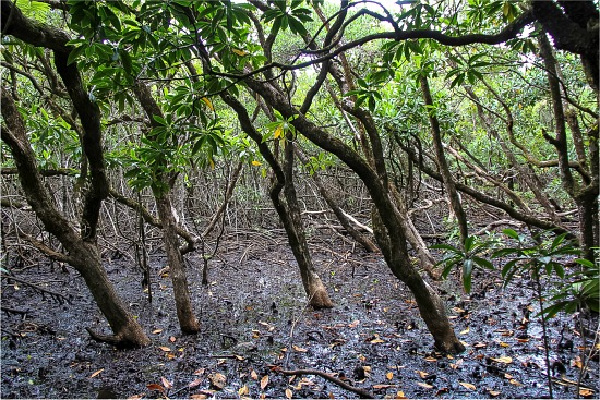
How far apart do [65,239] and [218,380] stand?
1554 millimetres

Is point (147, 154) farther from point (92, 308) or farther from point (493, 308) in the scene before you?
point (493, 308)

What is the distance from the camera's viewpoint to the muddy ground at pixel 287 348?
→ 291 centimetres

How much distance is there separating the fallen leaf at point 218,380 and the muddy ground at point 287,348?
0.04ft

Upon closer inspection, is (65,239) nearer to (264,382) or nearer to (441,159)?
(264,382)

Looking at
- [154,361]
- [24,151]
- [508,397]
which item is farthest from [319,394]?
[24,151]

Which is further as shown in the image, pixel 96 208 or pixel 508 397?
pixel 96 208

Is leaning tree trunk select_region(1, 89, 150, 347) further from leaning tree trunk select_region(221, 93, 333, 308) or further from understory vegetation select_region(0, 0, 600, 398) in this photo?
leaning tree trunk select_region(221, 93, 333, 308)

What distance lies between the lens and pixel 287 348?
3619 millimetres

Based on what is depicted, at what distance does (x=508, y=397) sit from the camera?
2695mm

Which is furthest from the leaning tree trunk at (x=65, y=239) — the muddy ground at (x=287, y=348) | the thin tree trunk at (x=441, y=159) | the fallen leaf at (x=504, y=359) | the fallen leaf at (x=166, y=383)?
the thin tree trunk at (x=441, y=159)

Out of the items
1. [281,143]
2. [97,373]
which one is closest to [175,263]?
[97,373]

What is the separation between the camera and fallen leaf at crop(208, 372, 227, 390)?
9.77 ft

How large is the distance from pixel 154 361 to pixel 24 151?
1.80 metres

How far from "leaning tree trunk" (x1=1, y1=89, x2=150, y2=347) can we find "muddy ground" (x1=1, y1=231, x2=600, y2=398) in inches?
7.1
